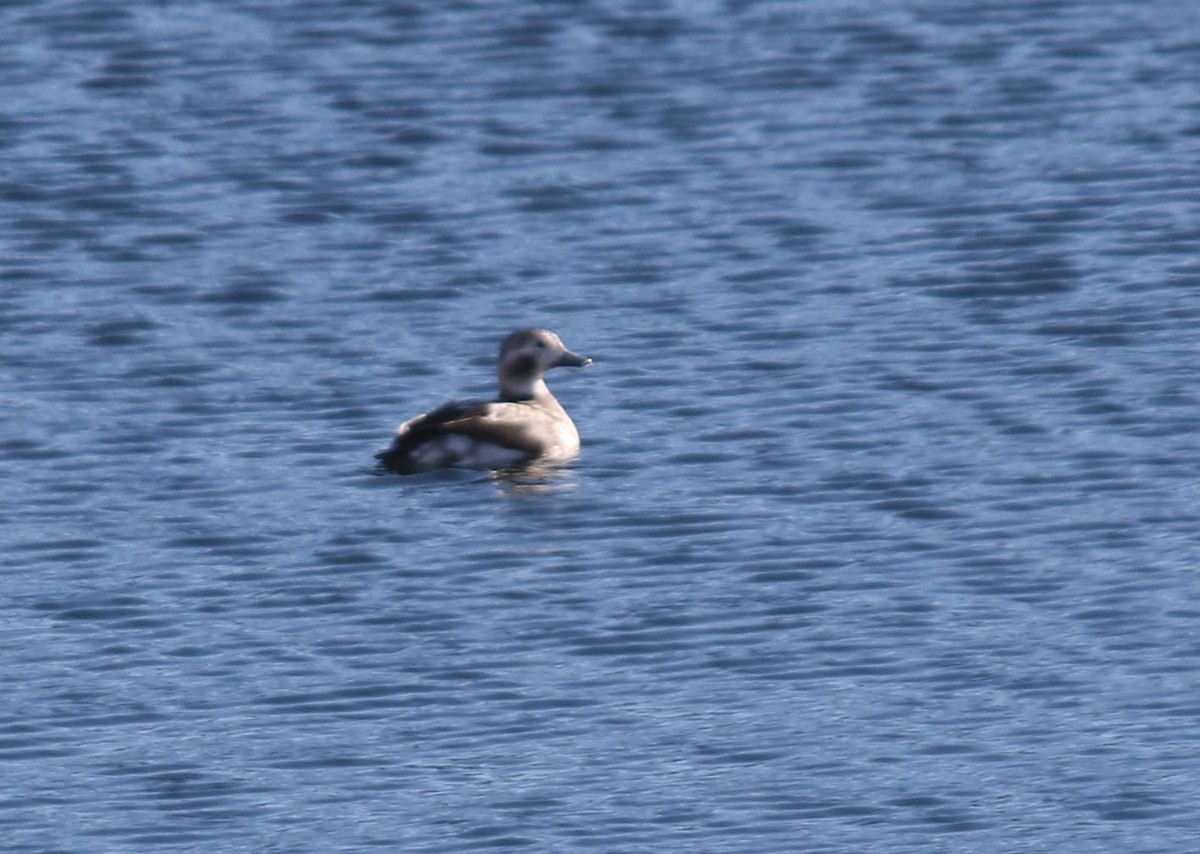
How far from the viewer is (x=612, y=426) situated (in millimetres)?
19797

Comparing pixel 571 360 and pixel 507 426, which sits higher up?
pixel 571 360

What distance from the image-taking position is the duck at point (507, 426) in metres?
18.7

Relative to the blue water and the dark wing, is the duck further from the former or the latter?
the blue water

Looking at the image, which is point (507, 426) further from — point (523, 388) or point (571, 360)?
point (571, 360)

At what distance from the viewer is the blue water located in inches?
542

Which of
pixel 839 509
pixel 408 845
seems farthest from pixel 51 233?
pixel 408 845

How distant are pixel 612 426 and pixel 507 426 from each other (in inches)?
31.0

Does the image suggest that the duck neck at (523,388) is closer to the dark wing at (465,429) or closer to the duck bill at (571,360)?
the duck bill at (571,360)

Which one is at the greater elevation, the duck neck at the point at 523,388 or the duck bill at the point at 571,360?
the duck bill at the point at 571,360

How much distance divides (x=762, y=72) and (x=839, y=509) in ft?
34.8

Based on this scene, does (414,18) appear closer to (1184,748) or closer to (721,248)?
(721,248)

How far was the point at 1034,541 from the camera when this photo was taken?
16750 mm

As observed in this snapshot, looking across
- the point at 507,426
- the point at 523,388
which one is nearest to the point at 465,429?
the point at 507,426

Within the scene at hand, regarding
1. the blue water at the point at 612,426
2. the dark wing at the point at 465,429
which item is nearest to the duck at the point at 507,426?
the dark wing at the point at 465,429
